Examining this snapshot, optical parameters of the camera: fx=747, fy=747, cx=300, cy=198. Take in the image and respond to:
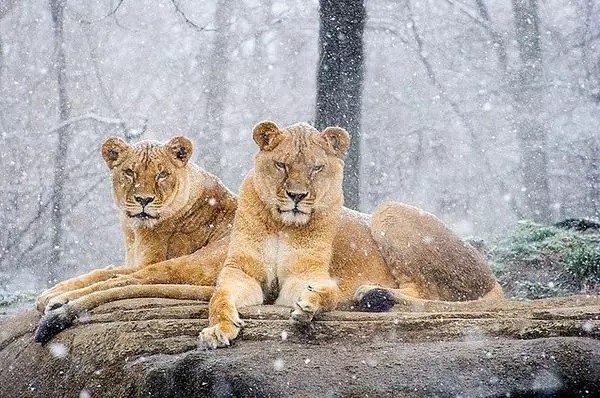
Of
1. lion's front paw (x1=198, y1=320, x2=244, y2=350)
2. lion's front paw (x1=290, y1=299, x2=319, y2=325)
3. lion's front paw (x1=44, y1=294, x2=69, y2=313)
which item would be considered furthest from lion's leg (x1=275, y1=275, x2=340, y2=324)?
lion's front paw (x1=44, y1=294, x2=69, y2=313)

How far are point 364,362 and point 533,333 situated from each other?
76cm

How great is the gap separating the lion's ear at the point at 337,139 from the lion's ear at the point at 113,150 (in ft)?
4.16

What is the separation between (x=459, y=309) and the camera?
3.88 meters

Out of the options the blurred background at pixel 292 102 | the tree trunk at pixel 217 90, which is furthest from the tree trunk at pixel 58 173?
the tree trunk at pixel 217 90

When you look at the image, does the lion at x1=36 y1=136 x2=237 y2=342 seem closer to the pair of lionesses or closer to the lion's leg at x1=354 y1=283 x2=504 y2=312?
the pair of lionesses

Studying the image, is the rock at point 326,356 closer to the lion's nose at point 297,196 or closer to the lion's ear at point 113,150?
the lion's nose at point 297,196

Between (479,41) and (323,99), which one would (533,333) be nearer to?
(323,99)

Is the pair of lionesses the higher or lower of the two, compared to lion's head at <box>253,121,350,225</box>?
lower

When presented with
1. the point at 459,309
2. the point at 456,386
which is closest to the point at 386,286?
the point at 459,309

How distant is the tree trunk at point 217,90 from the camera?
19969mm

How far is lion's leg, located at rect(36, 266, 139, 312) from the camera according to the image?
4184 mm

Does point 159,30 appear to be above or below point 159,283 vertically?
above

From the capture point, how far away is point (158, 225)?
15.3 feet

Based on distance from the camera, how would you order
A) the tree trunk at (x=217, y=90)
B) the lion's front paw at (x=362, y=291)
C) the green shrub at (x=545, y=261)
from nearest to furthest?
the lion's front paw at (x=362, y=291) < the green shrub at (x=545, y=261) < the tree trunk at (x=217, y=90)
